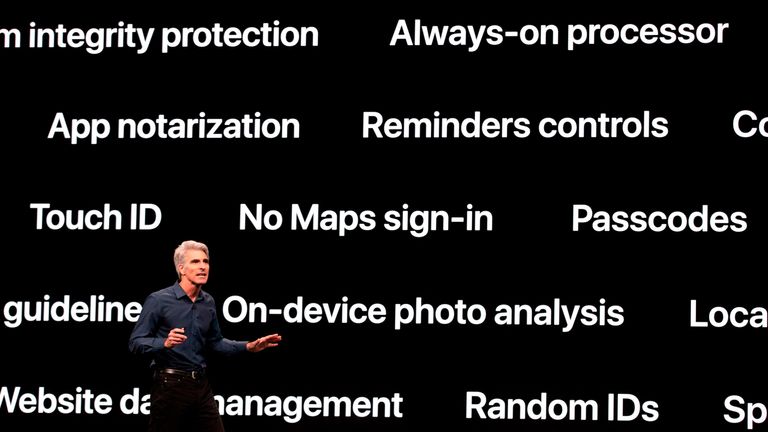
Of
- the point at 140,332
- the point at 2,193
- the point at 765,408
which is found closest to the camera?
the point at 140,332

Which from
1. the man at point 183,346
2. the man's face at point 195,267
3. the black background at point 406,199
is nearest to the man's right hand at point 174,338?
the man at point 183,346

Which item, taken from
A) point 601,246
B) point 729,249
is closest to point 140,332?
point 601,246

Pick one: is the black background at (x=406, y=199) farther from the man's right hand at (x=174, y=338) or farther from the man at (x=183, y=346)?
the man's right hand at (x=174, y=338)

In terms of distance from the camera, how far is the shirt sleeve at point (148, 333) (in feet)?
17.1

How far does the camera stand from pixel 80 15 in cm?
644

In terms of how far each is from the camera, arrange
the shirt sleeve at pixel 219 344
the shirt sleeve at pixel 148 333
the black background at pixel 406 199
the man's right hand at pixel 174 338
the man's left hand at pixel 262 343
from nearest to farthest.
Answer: the man's right hand at pixel 174 338 < the shirt sleeve at pixel 148 333 < the man's left hand at pixel 262 343 < the shirt sleeve at pixel 219 344 < the black background at pixel 406 199

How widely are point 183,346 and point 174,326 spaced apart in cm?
10

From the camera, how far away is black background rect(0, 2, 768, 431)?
19.9 feet

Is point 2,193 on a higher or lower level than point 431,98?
lower

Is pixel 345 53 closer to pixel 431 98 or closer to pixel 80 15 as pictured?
pixel 431 98

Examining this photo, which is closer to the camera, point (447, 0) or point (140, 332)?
point (140, 332)

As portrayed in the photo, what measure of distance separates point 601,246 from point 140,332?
2298 mm

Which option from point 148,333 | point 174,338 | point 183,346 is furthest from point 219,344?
point 174,338

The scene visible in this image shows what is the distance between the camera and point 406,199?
6207 millimetres
